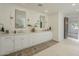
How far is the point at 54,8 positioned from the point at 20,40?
1245mm

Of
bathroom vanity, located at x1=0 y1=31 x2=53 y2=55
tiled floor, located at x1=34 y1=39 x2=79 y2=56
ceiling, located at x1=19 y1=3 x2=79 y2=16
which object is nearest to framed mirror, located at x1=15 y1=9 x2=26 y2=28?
bathroom vanity, located at x1=0 y1=31 x2=53 y2=55

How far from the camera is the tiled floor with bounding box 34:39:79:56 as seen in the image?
2.63 metres

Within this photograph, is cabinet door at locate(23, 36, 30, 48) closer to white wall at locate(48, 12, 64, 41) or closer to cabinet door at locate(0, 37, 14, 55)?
cabinet door at locate(0, 37, 14, 55)

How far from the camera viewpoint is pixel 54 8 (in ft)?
9.16

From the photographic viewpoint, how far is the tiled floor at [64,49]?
2635 millimetres

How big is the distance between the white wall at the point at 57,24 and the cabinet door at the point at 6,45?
3.85ft

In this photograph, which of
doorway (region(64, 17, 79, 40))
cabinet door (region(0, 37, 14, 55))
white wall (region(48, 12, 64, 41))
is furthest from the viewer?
white wall (region(48, 12, 64, 41))

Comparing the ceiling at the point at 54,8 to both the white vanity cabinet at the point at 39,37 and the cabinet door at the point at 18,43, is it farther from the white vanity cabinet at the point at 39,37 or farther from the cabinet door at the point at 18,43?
the cabinet door at the point at 18,43

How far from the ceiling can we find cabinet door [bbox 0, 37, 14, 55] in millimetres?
1028

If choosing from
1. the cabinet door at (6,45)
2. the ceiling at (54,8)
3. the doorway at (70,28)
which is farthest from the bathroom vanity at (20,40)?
the ceiling at (54,8)

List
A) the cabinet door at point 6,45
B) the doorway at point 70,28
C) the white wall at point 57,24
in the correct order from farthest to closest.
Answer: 1. the white wall at point 57,24
2. the doorway at point 70,28
3. the cabinet door at point 6,45

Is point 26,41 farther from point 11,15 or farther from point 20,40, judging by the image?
point 11,15

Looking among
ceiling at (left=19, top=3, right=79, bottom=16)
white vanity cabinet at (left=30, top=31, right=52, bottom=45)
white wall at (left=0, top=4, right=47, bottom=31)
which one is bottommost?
white vanity cabinet at (left=30, top=31, right=52, bottom=45)

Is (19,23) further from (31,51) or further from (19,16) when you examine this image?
(31,51)
